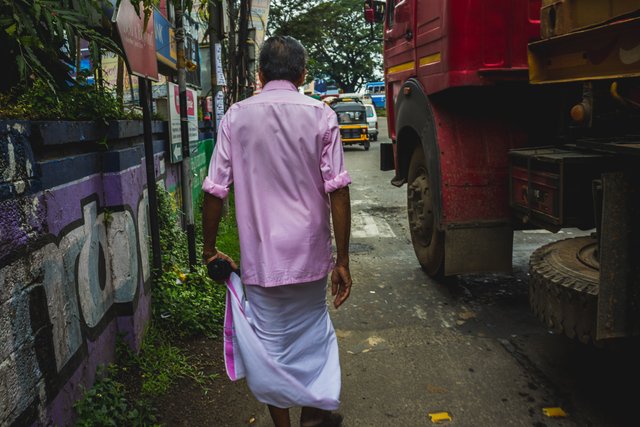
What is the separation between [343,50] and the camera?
5244 centimetres

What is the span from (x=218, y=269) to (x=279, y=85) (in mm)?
898

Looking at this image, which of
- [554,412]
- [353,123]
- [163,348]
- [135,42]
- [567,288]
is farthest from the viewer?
[353,123]

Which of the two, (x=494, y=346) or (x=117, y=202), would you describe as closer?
(x=117, y=202)

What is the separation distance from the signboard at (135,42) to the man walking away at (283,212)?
3.24 ft

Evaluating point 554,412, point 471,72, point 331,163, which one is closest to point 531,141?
point 471,72

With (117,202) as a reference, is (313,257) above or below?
below

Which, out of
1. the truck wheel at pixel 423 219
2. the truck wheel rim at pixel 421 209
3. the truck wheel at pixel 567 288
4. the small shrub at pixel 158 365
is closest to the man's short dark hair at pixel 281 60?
the truck wheel at pixel 567 288

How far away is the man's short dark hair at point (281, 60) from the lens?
8.44 ft

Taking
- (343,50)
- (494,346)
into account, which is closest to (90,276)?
(494,346)

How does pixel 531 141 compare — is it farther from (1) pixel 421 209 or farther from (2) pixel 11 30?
(2) pixel 11 30

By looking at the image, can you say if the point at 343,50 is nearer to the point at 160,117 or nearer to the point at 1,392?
the point at 160,117

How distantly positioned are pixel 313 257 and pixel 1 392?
1290 millimetres

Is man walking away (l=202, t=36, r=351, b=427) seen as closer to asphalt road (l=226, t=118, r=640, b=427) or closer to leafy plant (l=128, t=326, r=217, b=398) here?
asphalt road (l=226, t=118, r=640, b=427)

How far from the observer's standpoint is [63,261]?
102 inches
